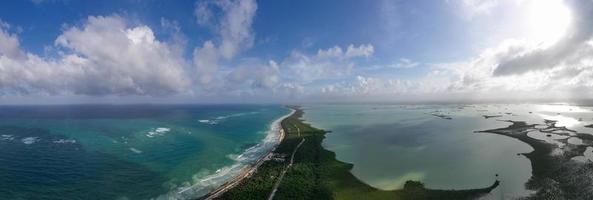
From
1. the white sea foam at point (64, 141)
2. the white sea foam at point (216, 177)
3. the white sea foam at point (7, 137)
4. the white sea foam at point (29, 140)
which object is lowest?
the white sea foam at point (216, 177)

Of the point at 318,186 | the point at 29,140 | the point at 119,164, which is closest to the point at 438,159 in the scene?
the point at 318,186

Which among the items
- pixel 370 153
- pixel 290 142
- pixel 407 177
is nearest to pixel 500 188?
pixel 407 177

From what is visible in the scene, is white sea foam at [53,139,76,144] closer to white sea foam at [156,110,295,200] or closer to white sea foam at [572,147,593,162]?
white sea foam at [156,110,295,200]

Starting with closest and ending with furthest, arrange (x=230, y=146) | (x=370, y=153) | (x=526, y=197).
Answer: (x=526, y=197) → (x=370, y=153) → (x=230, y=146)

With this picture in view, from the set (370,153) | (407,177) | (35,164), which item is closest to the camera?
(407,177)

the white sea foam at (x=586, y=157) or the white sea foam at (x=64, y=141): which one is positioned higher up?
the white sea foam at (x=586, y=157)

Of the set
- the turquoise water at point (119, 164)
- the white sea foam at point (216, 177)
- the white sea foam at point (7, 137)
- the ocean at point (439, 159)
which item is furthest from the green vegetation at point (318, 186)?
the white sea foam at point (7, 137)

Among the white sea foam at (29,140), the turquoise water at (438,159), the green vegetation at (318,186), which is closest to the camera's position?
the green vegetation at (318,186)

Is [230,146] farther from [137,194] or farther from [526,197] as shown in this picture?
[526,197]

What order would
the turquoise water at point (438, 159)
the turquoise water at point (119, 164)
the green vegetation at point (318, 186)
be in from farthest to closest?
the turquoise water at point (438, 159)
the turquoise water at point (119, 164)
the green vegetation at point (318, 186)

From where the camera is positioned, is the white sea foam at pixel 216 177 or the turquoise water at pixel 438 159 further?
the turquoise water at pixel 438 159

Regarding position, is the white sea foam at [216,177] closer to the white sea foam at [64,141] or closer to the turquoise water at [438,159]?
the turquoise water at [438,159]
